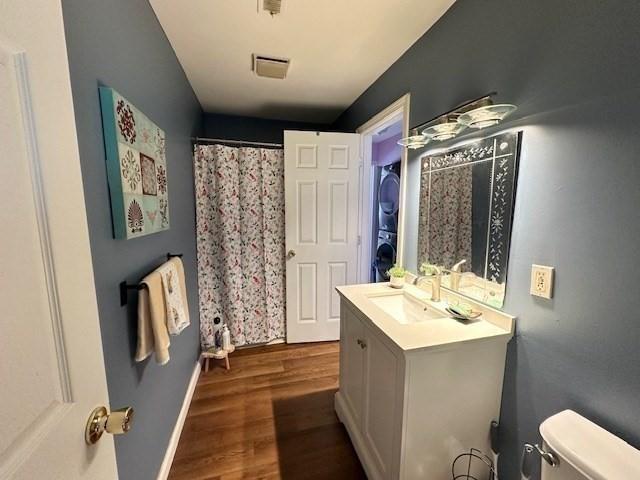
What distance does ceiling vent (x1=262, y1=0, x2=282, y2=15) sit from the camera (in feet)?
4.56

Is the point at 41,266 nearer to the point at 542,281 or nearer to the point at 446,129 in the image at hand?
the point at 542,281

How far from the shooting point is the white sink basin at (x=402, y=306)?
1.59m

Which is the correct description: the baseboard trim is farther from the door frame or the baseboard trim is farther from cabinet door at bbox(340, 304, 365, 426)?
the door frame

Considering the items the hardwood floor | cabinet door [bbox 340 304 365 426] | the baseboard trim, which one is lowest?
the hardwood floor

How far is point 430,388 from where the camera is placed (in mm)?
1105

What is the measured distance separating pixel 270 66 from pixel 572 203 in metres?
1.96

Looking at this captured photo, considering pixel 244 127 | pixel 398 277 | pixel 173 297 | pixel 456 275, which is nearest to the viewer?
pixel 173 297

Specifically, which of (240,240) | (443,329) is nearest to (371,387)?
(443,329)

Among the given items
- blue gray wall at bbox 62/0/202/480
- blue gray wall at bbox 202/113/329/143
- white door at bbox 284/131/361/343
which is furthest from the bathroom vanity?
blue gray wall at bbox 202/113/329/143

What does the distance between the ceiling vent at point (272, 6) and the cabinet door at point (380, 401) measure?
1682mm

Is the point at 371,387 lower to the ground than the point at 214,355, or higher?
higher

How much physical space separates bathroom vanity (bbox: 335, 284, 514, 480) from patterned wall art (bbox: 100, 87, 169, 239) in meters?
1.08

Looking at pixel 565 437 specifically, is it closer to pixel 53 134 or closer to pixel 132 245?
pixel 53 134

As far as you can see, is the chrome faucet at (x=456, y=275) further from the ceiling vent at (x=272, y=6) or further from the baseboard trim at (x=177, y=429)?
the baseboard trim at (x=177, y=429)
